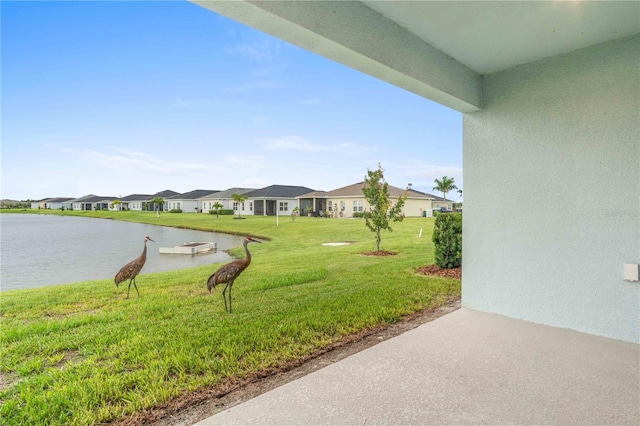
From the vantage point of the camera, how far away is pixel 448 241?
226 inches

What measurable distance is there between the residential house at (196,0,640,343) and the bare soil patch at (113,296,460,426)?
1.60 metres

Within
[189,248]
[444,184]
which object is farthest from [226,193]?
[189,248]

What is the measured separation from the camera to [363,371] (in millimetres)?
2199

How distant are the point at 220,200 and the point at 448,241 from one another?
46.0 feet

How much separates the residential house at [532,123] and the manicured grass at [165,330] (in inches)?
47.7

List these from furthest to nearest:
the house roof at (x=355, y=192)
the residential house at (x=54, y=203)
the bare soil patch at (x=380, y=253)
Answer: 1. the house roof at (x=355, y=192)
2. the bare soil patch at (x=380, y=253)
3. the residential house at (x=54, y=203)

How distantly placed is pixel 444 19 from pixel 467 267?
257cm

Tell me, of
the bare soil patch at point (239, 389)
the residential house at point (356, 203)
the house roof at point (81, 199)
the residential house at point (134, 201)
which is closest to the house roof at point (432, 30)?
the bare soil patch at point (239, 389)

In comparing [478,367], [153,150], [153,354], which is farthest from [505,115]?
[153,150]

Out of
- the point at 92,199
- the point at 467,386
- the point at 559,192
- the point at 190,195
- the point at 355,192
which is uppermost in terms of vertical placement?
the point at 355,192

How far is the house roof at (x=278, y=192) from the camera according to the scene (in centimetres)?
2169

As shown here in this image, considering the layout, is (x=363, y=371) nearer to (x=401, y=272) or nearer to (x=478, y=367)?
(x=478, y=367)

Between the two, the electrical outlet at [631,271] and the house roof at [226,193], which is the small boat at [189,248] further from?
the house roof at [226,193]

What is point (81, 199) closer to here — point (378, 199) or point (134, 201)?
point (134, 201)
